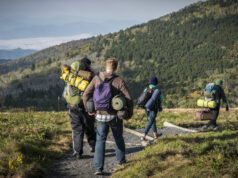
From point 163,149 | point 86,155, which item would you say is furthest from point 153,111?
point 86,155

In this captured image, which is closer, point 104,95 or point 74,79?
point 104,95

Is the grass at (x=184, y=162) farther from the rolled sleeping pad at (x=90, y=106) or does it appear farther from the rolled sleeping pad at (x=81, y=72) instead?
the rolled sleeping pad at (x=81, y=72)

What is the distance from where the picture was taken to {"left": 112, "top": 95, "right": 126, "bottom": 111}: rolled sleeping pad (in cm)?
525

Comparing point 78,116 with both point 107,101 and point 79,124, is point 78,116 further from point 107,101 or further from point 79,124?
point 107,101

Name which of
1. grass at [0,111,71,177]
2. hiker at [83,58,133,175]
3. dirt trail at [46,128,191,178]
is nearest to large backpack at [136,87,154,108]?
dirt trail at [46,128,191,178]

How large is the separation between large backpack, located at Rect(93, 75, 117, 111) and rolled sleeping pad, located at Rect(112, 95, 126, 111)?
0.11 meters

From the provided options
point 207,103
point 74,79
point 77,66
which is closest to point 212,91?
point 207,103

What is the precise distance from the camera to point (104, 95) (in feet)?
17.4

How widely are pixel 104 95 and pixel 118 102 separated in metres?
0.33

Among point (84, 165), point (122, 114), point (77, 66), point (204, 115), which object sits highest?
point (77, 66)

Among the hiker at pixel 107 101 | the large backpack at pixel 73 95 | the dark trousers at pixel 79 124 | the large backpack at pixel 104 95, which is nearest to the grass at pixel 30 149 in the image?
the dark trousers at pixel 79 124

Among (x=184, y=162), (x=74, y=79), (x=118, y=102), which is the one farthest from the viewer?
(x=74, y=79)

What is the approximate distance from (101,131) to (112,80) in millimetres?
1149

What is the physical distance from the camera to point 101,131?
18.2 feet
